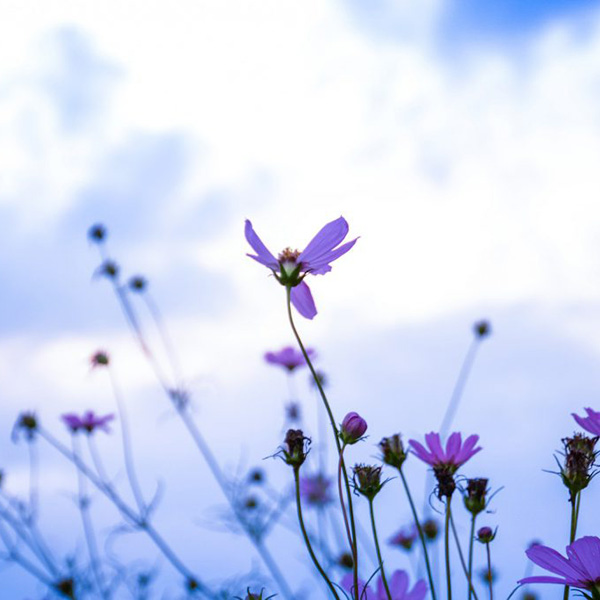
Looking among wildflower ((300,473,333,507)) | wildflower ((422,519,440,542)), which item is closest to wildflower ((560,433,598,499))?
wildflower ((422,519,440,542))

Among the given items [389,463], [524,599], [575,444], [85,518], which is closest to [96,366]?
[85,518]

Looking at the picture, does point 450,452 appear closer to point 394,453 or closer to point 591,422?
point 394,453

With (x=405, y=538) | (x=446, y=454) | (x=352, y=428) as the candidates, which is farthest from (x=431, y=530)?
(x=352, y=428)

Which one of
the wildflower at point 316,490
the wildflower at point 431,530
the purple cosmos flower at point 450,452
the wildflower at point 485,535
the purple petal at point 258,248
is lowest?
the wildflower at point 485,535

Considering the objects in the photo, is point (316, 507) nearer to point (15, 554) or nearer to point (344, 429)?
point (15, 554)

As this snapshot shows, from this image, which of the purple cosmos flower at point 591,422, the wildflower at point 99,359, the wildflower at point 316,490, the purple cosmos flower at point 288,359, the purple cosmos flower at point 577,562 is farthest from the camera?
the wildflower at point 99,359

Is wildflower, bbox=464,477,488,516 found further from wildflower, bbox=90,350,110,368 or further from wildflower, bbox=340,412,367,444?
wildflower, bbox=90,350,110,368

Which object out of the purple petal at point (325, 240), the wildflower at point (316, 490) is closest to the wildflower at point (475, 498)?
the purple petal at point (325, 240)

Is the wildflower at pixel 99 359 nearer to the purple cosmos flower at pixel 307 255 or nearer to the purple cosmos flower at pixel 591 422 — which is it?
the purple cosmos flower at pixel 307 255
